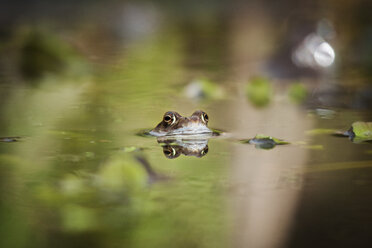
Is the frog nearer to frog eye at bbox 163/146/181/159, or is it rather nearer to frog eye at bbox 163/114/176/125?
frog eye at bbox 163/114/176/125

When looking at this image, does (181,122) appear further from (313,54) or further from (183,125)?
(313,54)

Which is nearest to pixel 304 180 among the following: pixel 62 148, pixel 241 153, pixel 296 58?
pixel 241 153

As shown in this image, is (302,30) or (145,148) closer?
(145,148)

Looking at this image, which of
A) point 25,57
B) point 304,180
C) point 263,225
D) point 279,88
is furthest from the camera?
point 25,57

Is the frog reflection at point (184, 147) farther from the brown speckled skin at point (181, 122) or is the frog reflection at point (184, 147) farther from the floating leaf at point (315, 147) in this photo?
the floating leaf at point (315, 147)

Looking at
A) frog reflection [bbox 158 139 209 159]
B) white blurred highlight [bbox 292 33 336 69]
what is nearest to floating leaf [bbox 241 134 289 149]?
frog reflection [bbox 158 139 209 159]

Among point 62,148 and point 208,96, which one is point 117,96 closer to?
point 208,96

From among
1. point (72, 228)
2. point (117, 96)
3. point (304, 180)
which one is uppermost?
point (117, 96)
